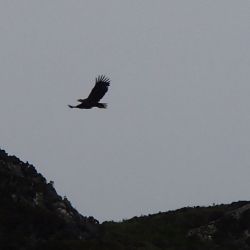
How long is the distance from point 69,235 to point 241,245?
8.10 m

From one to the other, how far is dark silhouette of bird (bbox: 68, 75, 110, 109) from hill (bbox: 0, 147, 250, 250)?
10.4ft

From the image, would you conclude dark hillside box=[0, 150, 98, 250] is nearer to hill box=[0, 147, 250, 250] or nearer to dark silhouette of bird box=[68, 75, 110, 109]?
hill box=[0, 147, 250, 250]

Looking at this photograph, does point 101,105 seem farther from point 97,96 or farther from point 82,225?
point 82,225

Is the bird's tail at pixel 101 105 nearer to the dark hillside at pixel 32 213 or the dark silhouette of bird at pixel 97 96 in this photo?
the dark silhouette of bird at pixel 97 96

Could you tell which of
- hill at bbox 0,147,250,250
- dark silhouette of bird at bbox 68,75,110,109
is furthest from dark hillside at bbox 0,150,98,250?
dark silhouette of bird at bbox 68,75,110,109

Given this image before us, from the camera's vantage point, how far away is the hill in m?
20.5

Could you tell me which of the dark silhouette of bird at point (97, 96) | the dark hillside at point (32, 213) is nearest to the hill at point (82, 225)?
the dark hillside at point (32, 213)

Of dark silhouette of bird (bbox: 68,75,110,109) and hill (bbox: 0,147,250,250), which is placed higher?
dark silhouette of bird (bbox: 68,75,110,109)

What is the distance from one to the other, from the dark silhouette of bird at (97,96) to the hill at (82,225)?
3.16 m

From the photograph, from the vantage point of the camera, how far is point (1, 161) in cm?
2388

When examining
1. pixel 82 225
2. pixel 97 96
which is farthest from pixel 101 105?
pixel 82 225

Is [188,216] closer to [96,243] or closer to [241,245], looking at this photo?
[241,245]

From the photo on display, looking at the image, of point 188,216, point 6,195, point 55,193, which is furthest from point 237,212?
point 6,195

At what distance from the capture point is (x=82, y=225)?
22391 mm
